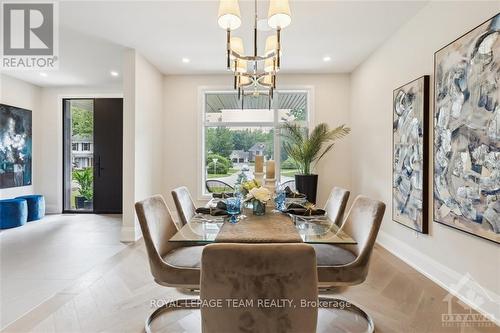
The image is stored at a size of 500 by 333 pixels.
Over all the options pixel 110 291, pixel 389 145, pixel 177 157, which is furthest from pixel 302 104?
pixel 110 291

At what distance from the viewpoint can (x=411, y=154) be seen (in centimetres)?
313

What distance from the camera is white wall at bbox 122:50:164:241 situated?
13.4 feet

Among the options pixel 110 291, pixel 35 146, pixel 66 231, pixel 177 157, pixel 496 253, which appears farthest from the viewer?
pixel 35 146

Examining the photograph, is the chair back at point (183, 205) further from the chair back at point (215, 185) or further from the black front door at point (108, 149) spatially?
the black front door at point (108, 149)

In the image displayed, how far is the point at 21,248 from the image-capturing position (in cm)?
374

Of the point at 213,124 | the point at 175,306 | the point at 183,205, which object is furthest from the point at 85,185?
the point at 175,306

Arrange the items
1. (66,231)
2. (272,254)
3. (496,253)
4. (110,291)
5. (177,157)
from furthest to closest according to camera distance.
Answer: (177,157), (66,231), (110,291), (496,253), (272,254)

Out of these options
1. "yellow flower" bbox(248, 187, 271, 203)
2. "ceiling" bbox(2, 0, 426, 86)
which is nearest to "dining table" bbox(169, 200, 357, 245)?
"yellow flower" bbox(248, 187, 271, 203)

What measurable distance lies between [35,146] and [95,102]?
159 centimetres

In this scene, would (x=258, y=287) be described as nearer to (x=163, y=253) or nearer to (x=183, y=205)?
(x=163, y=253)

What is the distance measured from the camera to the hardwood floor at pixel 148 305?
202 centimetres

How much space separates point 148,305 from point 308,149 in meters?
3.41

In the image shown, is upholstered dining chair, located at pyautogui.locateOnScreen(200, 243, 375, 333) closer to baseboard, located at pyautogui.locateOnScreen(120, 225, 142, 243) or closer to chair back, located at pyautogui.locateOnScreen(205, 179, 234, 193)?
baseboard, located at pyautogui.locateOnScreen(120, 225, 142, 243)

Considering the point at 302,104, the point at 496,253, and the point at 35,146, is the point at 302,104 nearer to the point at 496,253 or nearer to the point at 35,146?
the point at 496,253
